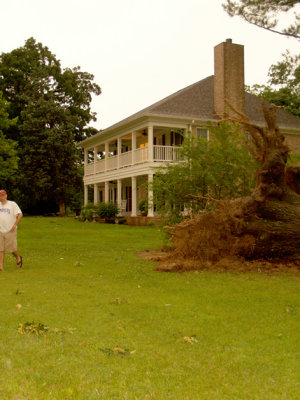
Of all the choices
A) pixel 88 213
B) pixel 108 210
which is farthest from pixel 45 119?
pixel 108 210

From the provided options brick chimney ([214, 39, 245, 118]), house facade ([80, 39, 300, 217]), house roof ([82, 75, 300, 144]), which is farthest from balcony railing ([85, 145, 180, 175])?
brick chimney ([214, 39, 245, 118])

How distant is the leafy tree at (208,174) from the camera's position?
11.5m

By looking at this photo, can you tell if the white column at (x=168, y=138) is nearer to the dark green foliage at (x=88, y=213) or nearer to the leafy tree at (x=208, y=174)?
the dark green foliage at (x=88, y=213)

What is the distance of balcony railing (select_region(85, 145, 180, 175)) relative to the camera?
25531 mm

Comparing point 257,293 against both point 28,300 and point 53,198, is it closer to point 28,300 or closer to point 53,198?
point 28,300

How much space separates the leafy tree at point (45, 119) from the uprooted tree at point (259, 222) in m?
28.8

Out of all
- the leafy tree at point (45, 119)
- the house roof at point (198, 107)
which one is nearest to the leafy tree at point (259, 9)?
the house roof at point (198, 107)

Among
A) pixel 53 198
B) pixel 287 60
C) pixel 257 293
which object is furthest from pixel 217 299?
pixel 53 198

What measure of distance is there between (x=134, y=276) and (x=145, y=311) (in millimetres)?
2819

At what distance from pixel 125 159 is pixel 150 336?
24166 millimetres

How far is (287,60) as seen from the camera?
21438 mm

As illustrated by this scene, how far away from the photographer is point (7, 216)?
9391mm

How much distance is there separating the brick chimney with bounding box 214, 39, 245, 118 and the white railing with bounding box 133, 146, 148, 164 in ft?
17.2

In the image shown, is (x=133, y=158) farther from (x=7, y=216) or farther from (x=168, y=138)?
(x=7, y=216)
